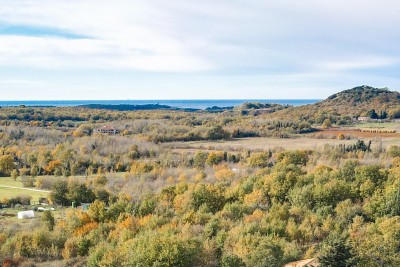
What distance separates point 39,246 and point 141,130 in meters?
92.0

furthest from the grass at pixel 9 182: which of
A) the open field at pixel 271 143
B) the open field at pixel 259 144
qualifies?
the open field at pixel 259 144

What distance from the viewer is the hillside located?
129363mm

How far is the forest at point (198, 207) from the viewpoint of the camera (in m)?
33.0

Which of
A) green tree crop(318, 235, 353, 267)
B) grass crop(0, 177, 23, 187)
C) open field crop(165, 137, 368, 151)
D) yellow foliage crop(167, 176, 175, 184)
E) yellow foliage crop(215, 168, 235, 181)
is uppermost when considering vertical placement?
green tree crop(318, 235, 353, 267)

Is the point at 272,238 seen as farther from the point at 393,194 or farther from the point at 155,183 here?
the point at 155,183

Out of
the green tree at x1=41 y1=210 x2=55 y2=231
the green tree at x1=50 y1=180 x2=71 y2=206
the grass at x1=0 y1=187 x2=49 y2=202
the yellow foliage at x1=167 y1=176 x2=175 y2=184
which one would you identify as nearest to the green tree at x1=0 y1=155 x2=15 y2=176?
the grass at x1=0 y1=187 x2=49 y2=202

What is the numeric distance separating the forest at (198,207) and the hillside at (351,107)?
1266 inches

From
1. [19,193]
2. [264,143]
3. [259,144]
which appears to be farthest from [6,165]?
[264,143]

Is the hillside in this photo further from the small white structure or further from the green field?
the small white structure

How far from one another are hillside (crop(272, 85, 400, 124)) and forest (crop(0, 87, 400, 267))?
32163 millimetres

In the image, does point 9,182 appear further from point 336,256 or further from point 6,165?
point 336,256

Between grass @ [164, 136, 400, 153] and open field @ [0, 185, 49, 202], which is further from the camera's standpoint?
grass @ [164, 136, 400, 153]

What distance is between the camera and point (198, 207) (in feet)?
167

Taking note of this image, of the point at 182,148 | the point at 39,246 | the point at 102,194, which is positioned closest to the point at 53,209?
the point at 102,194
